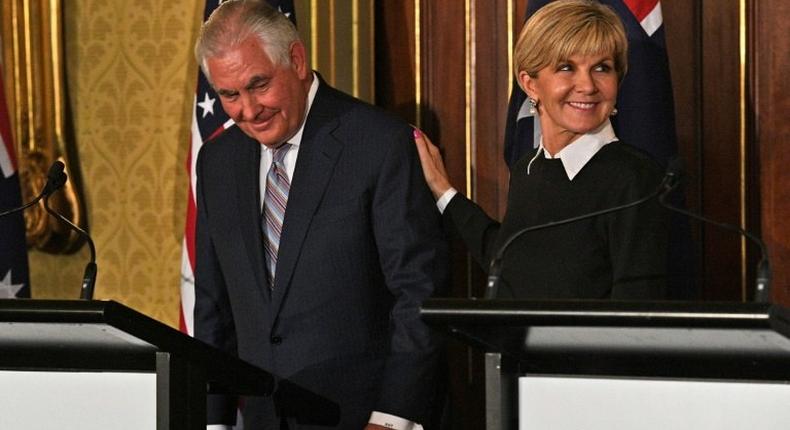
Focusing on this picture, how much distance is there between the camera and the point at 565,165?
2.92 meters

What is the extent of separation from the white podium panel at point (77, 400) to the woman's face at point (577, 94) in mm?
1103

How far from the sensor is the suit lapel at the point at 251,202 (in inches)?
123

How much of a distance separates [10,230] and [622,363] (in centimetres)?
263

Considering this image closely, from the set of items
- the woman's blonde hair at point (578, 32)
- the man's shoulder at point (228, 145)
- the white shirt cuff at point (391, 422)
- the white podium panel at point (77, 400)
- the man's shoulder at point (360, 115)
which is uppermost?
the woman's blonde hair at point (578, 32)

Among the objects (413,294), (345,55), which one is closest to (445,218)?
(413,294)

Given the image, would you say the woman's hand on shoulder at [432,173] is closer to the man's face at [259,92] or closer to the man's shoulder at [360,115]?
the man's shoulder at [360,115]

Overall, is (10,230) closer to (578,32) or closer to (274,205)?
(274,205)

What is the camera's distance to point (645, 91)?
3531 mm

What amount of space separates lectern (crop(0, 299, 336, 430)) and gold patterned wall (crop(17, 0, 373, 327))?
2.15m

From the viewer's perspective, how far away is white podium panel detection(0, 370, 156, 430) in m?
2.39

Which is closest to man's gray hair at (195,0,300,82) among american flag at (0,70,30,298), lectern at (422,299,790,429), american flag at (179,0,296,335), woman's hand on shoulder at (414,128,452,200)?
woman's hand on shoulder at (414,128,452,200)

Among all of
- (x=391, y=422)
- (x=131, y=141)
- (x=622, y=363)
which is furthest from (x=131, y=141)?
(x=622, y=363)

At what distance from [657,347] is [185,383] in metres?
0.83

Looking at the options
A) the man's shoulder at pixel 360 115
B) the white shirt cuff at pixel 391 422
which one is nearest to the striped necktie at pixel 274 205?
the man's shoulder at pixel 360 115
